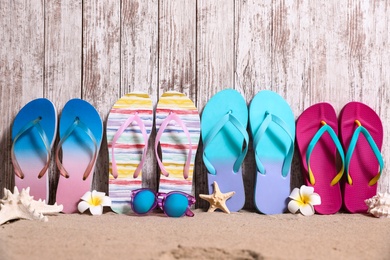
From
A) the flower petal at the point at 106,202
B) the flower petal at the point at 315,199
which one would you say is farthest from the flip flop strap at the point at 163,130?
the flower petal at the point at 315,199

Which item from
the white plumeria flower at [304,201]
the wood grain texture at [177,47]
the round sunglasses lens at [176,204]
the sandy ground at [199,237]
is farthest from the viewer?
the wood grain texture at [177,47]

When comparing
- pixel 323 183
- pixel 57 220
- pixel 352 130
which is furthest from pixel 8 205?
pixel 352 130

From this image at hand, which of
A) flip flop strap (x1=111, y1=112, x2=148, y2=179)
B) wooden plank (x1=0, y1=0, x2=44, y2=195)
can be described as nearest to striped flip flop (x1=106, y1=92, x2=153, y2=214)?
flip flop strap (x1=111, y1=112, x2=148, y2=179)

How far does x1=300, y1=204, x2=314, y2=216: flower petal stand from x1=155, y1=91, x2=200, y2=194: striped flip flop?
454 mm

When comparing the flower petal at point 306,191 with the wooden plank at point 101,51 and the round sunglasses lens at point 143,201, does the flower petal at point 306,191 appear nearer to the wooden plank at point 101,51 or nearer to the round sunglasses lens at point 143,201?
the round sunglasses lens at point 143,201

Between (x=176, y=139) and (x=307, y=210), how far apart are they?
1.96ft

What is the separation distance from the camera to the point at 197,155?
1.95 meters

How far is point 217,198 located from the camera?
1810mm

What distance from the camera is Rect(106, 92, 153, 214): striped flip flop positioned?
1.86 metres

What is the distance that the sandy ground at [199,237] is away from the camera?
1.27 metres

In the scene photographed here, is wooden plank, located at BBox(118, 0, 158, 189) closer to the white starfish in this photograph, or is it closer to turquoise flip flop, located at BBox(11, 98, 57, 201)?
turquoise flip flop, located at BBox(11, 98, 57, 201)

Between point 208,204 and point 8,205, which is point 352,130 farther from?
point 8,205

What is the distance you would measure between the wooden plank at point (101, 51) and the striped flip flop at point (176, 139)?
234 mm

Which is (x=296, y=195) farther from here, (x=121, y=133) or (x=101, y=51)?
(x=101, y=51)
